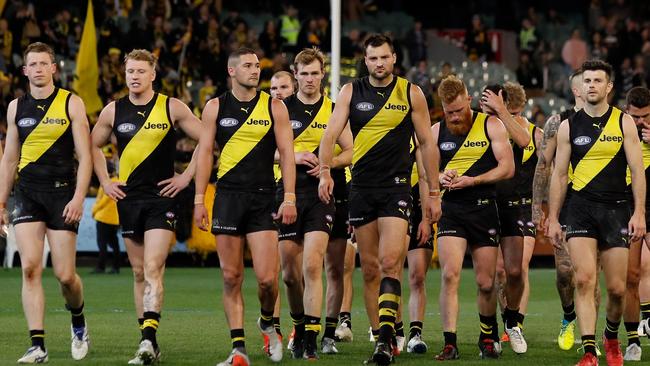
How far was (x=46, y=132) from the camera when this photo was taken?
11922 millimetres

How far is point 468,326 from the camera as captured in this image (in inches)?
621

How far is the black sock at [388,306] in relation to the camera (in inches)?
450

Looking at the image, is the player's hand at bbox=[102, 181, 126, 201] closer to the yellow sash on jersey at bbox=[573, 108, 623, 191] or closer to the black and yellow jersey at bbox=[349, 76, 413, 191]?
the black and yellow jersey at bbox=[349, 76, 413, 191]

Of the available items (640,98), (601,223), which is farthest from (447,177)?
(640,98)

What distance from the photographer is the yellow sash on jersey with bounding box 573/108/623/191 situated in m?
11.6

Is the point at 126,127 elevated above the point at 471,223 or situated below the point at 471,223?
above

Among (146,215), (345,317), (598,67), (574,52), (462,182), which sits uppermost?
(574,52)

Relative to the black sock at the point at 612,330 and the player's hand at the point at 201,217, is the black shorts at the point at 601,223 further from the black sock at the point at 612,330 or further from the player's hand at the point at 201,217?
the player's hand at the point at 201,217

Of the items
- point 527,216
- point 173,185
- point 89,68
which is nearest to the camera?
point 173,185

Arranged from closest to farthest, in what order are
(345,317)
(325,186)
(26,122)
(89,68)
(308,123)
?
(325,186), (26,122), (308,123), (345,317), (89,68)

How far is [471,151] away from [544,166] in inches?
26.8

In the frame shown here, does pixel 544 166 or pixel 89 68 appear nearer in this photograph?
pixel 544 166

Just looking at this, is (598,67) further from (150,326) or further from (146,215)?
(150,326)

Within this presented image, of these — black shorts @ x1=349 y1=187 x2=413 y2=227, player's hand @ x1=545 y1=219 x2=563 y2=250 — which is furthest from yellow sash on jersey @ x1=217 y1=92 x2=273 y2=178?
player's hand @ x1=545 y1=219 x2=563 y2=250
